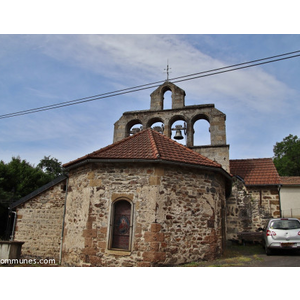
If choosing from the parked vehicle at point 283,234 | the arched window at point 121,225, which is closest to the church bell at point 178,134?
the arched window at point 121,225

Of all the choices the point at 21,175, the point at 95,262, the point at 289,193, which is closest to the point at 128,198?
the point at 95,262

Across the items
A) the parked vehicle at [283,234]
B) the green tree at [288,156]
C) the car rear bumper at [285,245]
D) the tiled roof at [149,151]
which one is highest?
the green tree at [288,156]

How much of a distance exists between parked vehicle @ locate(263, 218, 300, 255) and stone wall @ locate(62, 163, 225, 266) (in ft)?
5.90

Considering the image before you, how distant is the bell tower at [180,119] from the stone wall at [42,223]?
4.43 m

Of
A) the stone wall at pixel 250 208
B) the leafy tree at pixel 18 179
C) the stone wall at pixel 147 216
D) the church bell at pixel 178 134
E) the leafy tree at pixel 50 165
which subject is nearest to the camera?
the stone wall at pixel 147 216

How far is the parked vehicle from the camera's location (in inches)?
376

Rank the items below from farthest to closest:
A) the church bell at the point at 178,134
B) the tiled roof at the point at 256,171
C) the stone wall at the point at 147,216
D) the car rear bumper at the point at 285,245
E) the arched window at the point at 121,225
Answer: the tiled roof at the point at 256,171, the church bell at the point at 178,134, the car rear bumper at the point at 285,245, the arched window at the point at 121,225, the stone wall at the point at 147,216

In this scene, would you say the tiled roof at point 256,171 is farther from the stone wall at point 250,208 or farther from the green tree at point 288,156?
the green tree at point 288,156

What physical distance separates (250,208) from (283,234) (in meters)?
4.83

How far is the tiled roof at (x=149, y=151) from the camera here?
9.54 metres

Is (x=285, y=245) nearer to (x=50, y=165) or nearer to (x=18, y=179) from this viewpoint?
(x=18, y=179)

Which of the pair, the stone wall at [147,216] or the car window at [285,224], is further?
the car window at [285,224]

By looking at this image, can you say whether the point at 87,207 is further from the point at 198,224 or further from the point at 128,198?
the point at 198,224

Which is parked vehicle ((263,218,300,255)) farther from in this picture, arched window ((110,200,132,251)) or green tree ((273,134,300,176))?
green tree ((273,134,300,176))
